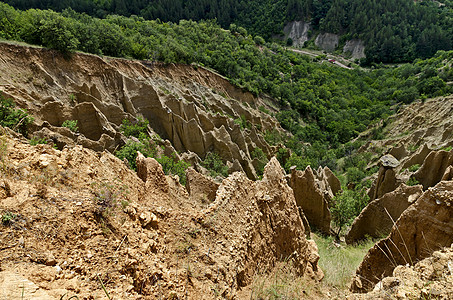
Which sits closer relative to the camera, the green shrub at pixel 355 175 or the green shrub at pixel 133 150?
the green shrub at pixel 133 150

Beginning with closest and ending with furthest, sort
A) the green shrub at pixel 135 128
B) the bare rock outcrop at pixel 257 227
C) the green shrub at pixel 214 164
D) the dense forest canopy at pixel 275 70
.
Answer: the bare rock outcrop at pixel 257 227, the green shrub at pixel 135 128, the green shrub at pixel 214 164, the dense forest canopy at pixel 275 70

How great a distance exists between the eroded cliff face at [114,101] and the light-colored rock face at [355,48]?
9070cm

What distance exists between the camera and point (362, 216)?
16297 millimetres

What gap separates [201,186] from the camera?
14.2 metres

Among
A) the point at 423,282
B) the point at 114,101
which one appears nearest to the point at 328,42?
the point at 114,101

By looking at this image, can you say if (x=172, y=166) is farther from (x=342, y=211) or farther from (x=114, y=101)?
(x=342, y=211)

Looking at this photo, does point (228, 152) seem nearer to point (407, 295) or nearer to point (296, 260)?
point (296, 260)

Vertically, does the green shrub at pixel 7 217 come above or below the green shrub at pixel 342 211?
above

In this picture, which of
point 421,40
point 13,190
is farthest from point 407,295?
point 421,40

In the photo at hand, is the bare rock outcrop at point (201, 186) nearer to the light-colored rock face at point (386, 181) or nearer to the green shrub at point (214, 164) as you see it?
the green shrub at point (214, 164)

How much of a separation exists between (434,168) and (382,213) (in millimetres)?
9364

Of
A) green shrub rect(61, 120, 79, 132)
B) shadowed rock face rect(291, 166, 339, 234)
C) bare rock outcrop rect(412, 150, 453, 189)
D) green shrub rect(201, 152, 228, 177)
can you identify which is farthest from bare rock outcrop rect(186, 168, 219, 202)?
bare rock outcrop rect(412, 150, 453, 189)

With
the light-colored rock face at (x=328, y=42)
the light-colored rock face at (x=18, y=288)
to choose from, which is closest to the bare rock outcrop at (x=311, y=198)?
the light-colored rock face at (x=18, y=288)

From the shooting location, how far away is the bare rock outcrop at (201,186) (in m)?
13.9
